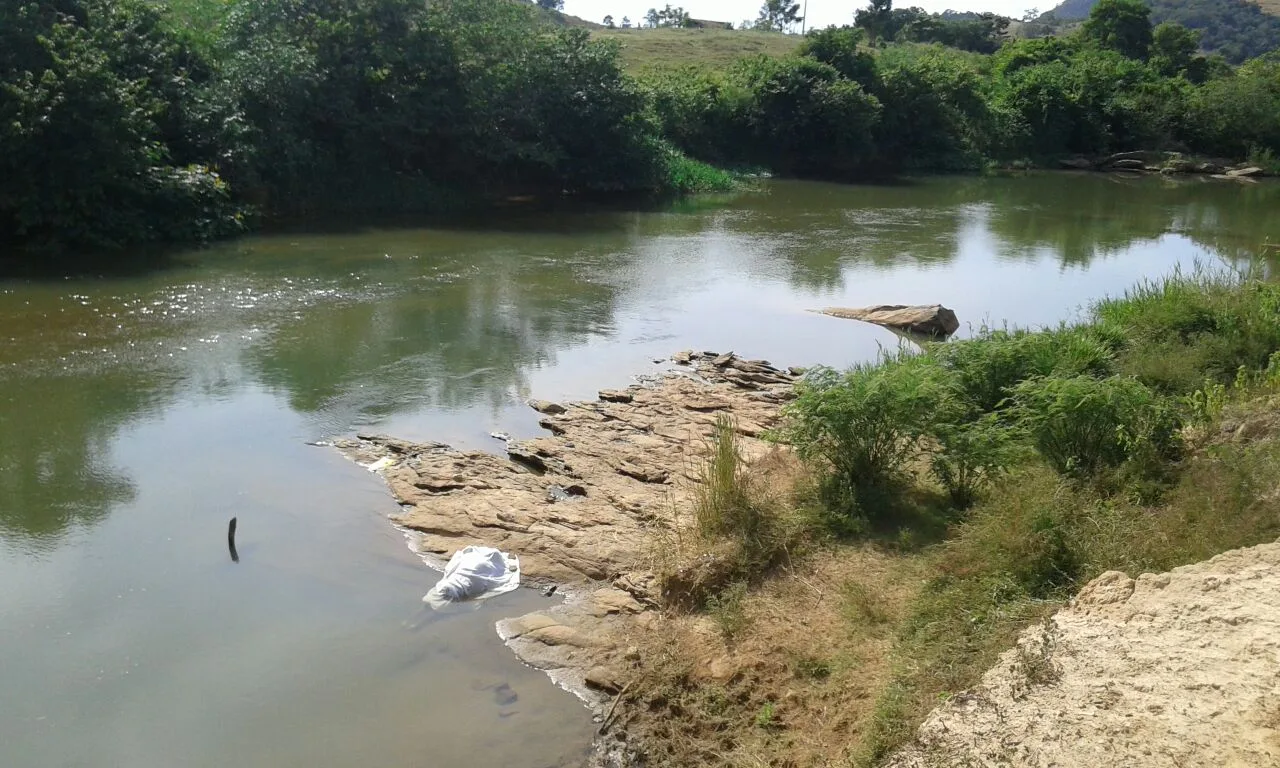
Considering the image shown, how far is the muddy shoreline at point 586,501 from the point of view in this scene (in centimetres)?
595

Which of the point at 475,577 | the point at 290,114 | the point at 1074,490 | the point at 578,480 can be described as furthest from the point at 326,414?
the point at 290,114

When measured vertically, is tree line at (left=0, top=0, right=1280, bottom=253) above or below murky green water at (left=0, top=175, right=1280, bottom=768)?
above

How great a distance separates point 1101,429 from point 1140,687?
2.84 m

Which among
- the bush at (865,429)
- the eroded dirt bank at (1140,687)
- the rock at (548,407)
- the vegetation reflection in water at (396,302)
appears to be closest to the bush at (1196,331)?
the bush at (865,429)

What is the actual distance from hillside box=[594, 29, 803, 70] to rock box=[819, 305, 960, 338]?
28675 millimetres

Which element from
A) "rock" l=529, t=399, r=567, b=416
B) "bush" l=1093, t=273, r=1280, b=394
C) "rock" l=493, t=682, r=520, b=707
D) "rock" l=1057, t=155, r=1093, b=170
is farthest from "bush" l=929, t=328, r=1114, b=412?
"rock" l=1057, t=155, r=1093, b=170

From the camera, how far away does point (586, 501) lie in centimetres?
777

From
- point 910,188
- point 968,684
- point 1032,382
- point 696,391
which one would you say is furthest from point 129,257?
point 910,188

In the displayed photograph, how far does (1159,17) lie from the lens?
10738cm

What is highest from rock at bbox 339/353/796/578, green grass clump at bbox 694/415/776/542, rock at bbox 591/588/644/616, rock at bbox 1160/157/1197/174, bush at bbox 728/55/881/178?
bush at bbox 728/55/881/178

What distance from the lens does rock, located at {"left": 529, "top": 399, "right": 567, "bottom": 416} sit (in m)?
9.89

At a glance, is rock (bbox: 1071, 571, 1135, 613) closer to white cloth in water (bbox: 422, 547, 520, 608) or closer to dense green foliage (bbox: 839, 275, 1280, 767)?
dense green foliage (bbox: 839, 275, 1280, 767)

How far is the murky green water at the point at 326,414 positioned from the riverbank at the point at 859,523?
1.53 feet

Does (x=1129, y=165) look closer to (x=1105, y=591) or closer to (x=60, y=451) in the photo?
(x=1105, y=591)
